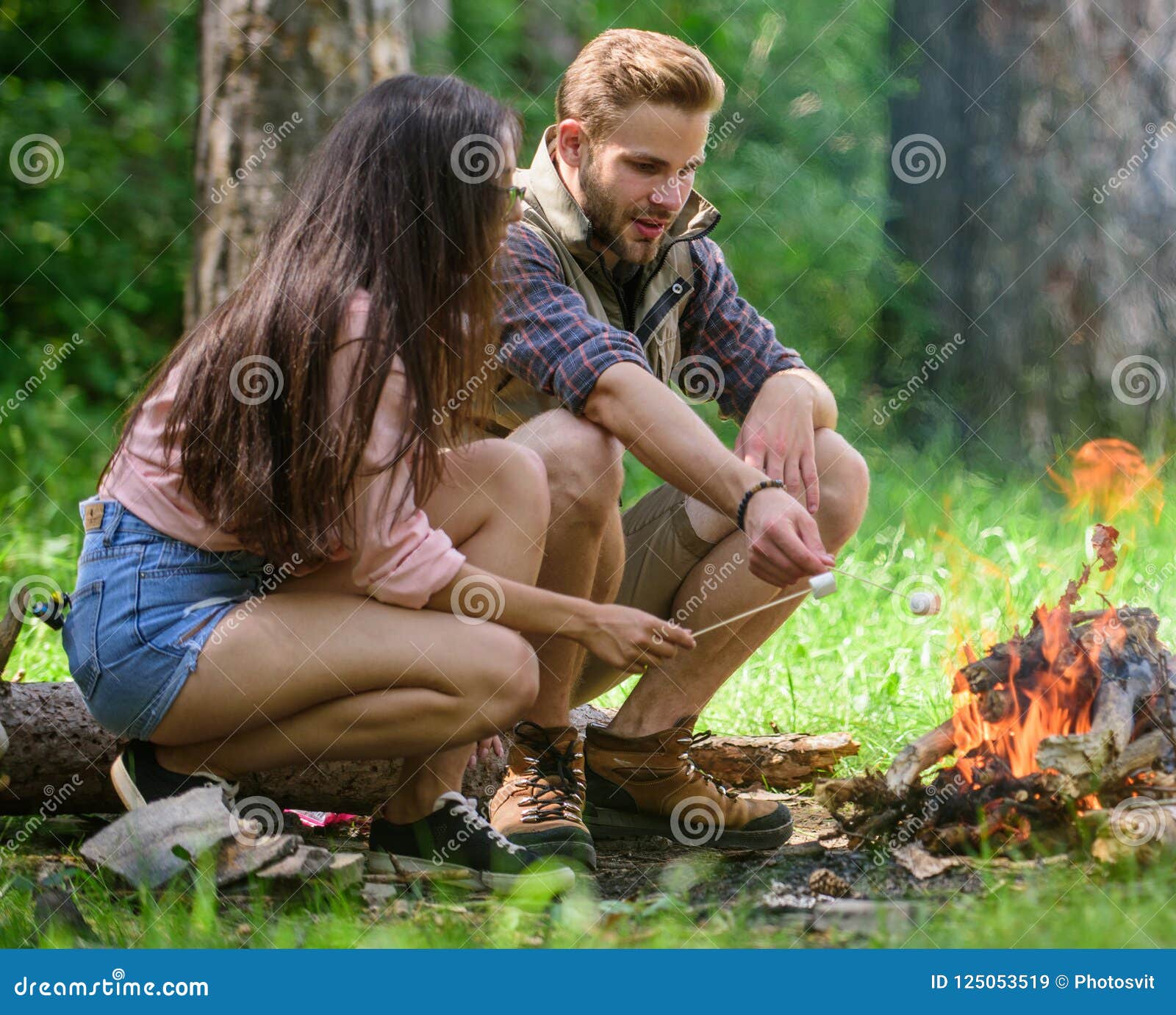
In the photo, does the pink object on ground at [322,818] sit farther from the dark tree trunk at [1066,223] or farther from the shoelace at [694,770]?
the dark tree trunk at [1066,223]

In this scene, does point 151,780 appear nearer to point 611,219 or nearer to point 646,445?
point 646,445

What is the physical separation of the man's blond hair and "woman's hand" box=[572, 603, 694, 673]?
1046mm

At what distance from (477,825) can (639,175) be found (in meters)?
1.33

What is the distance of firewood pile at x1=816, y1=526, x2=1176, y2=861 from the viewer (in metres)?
2.51

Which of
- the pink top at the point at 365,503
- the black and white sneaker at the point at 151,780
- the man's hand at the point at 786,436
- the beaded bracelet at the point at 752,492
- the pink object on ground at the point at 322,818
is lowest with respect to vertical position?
the pink object on ground at the point at 322,818

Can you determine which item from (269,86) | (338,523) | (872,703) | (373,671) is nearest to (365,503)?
(338,523)

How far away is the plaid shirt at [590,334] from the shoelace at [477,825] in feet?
2.59

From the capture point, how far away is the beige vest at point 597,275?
2.98 m

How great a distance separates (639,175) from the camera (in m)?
2.93

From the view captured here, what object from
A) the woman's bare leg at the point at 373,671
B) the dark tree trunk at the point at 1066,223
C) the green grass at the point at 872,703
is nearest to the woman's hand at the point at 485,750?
the woman's bare leg at the point at 373,671

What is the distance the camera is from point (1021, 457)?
19.7 ft

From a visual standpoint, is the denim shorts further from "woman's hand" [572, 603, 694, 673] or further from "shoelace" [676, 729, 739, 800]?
"shoelace" [676, 729, 739, 800]

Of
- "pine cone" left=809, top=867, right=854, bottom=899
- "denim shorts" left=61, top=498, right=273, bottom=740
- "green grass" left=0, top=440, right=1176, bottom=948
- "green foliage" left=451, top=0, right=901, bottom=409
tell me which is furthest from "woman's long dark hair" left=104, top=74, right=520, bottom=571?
"green foliage" left=451, top=0, right=901, bottom=409

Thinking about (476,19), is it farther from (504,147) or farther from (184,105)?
(504,147)
